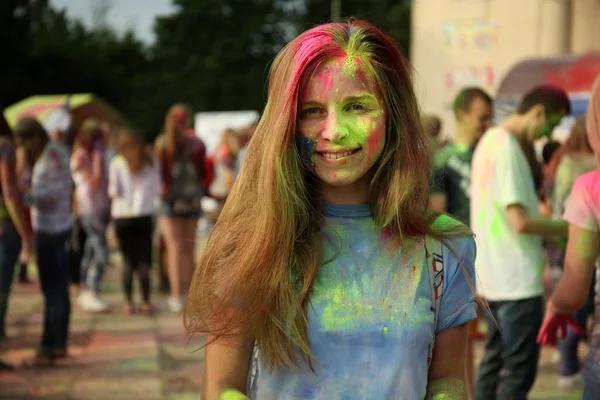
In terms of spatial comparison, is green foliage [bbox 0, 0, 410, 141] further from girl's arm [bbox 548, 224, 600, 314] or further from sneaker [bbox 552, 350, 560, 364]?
girl's arm [bbox 548, 224, 600, 314]

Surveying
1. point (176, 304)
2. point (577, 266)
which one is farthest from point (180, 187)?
point (577, 266)

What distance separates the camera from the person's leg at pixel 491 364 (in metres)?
4.95

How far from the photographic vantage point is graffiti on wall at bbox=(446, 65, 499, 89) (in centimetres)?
2150

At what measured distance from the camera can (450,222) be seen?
2238 mm

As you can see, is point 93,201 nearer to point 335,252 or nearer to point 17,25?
point 335,252

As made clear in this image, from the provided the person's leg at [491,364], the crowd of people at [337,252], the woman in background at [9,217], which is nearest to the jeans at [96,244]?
the woman in background at [9,217]

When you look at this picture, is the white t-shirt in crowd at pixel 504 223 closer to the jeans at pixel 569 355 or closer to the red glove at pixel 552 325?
the red glove at pixel 552 325

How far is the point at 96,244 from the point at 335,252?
7832 millimetres

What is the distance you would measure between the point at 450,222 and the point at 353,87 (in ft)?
1.27

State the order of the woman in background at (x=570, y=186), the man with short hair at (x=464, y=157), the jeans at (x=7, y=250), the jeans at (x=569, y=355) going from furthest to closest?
the jeans at (x=7, y=250)
the jeans at (x=569, y=355)
the woman in background at (x=570, y=186)
the man with short hair at (x=464, y=157)

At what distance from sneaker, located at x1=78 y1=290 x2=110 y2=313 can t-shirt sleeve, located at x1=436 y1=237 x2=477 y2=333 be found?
7859mm

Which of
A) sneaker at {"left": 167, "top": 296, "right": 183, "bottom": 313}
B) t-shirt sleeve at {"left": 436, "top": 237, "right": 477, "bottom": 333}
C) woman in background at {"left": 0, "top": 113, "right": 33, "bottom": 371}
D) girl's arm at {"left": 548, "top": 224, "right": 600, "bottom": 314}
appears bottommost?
sneaker at {"left": 167, "top": 296, "right": 183, "bottom": 313}

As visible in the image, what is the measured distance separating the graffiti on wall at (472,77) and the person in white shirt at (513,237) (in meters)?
16.6

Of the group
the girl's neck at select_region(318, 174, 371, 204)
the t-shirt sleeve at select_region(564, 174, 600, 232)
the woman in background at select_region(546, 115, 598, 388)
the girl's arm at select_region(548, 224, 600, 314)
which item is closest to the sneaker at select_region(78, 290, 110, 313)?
the woman in background at select_region(546, 115, 598, 388)
